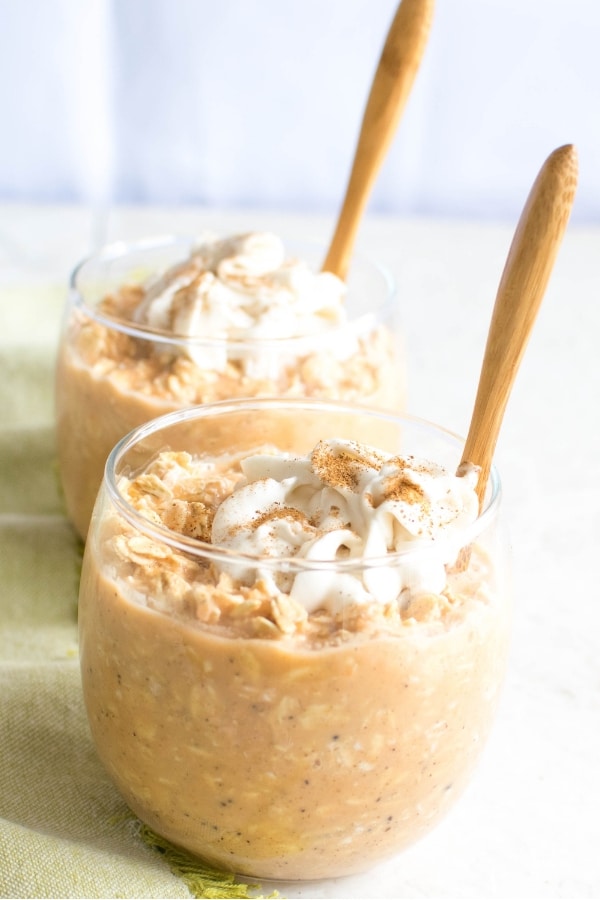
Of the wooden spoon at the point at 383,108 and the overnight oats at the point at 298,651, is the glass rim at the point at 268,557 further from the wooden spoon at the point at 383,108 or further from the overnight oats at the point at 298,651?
the wooden spoon at the point at 383,108

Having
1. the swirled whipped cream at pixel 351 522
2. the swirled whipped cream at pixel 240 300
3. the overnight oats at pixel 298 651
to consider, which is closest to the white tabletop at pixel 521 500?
the overnight oats at pixel 298 651

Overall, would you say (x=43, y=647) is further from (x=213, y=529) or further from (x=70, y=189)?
(x=70, y=189)

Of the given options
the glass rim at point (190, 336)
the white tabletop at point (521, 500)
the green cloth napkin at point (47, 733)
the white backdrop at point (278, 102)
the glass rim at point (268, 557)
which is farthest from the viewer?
the white backdrop at point (278, 102)

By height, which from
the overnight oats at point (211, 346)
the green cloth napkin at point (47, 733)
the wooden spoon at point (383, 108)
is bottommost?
the green cloth napkin at point (47, 733)

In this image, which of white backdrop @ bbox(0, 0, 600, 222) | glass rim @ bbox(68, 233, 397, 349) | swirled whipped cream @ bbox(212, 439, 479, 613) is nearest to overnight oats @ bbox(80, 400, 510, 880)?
swirled whipped cream @ bbox(212, 439, 479, 613)

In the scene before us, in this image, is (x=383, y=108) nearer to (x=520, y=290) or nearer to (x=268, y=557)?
(x=520, y=290)

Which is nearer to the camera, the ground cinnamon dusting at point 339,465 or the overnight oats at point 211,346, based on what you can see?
the ground cinnamon dusting at point 339,465

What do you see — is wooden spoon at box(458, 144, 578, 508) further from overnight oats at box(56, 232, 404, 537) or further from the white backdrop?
the white backdrop
